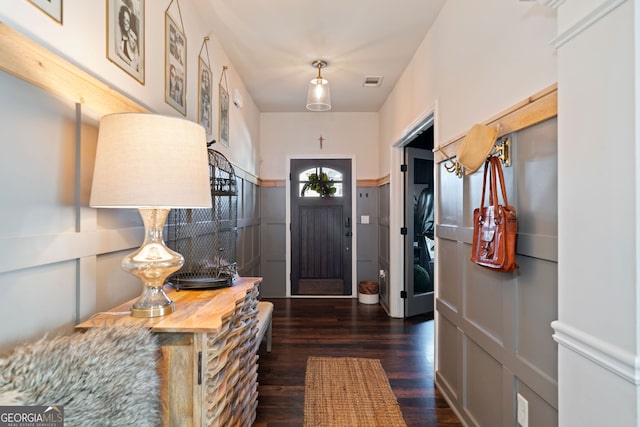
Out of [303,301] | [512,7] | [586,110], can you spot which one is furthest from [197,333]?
[303,301]

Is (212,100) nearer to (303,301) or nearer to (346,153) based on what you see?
(346,153)

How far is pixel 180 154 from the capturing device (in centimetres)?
111

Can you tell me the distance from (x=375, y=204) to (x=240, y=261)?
7.12 ft

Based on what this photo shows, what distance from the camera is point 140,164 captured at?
1046mm

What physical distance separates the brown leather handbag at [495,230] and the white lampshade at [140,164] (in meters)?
1.23

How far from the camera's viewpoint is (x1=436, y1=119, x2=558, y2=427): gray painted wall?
1253mm

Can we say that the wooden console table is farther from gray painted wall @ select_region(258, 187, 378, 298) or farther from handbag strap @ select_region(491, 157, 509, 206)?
gray painted wall @ select_region(258, 187, 378, 298)

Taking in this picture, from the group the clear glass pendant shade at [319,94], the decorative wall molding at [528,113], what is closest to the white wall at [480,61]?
the decorative wall molding at [528,113]

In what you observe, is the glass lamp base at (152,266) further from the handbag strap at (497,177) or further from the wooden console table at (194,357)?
the handbag strap at (497,177)

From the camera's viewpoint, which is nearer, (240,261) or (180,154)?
(180,154)

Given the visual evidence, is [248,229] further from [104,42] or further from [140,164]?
[140,164]

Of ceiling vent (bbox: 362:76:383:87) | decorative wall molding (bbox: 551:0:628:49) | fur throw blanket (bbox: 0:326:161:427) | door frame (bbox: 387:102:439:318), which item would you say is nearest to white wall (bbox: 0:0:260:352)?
fur throw blanket (bbox: 0:326:161:427)

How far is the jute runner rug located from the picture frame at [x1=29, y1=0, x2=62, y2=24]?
7.04ft

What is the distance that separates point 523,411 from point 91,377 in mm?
1570
